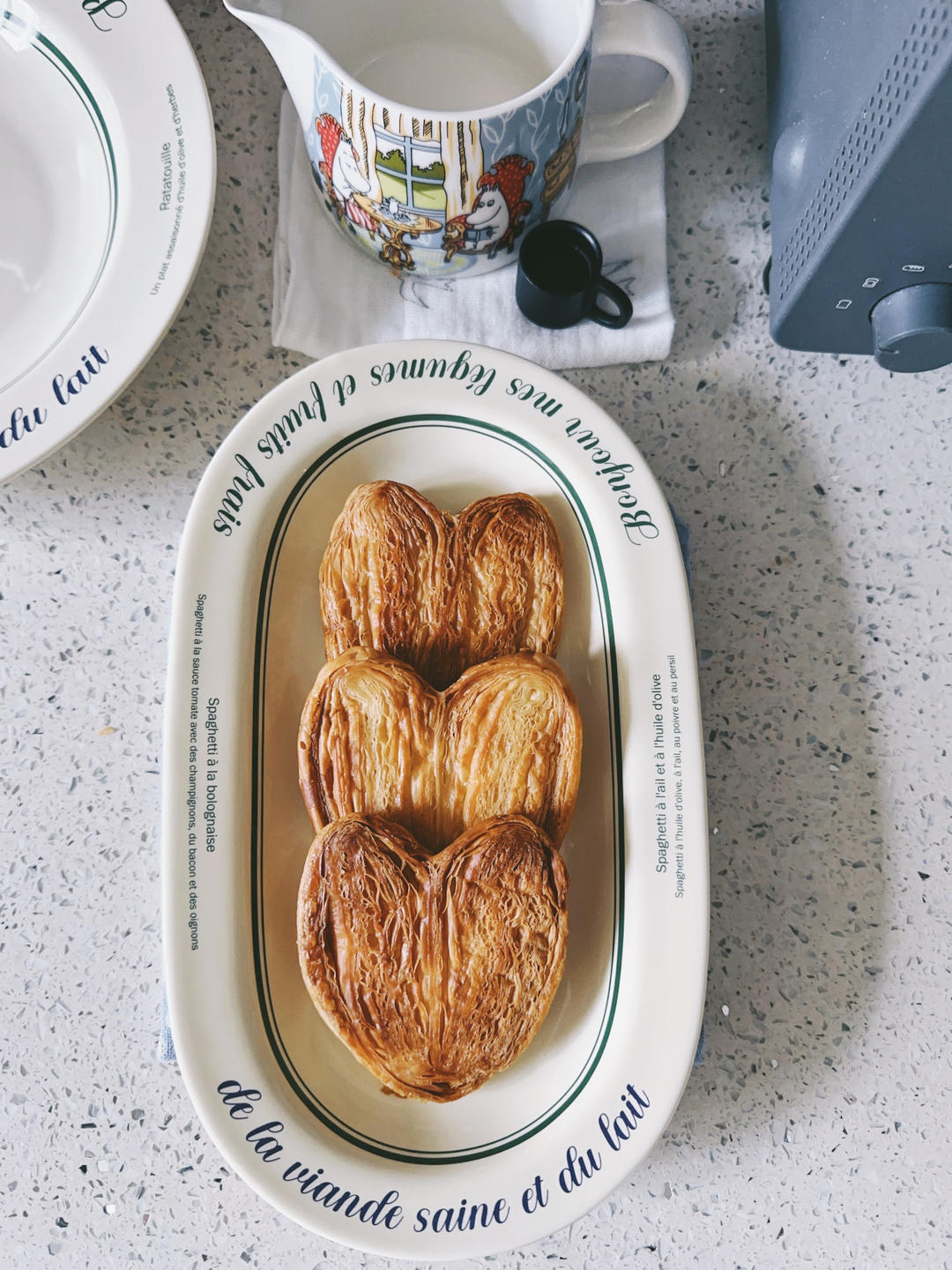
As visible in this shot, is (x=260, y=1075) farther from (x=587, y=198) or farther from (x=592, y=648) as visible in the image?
(x=587, y=198)

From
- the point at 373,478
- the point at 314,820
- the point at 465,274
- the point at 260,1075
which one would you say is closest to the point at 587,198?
the point at 465,274

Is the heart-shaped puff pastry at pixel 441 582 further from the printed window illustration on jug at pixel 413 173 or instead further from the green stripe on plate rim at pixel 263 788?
the printed window illustration on jug at pixel 413 173

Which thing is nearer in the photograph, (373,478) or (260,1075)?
(260,1075)

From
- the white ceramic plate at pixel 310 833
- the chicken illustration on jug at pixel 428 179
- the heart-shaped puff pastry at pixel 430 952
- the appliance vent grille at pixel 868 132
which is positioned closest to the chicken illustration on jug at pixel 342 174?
the chicken illustration on jug at pixel 428 179

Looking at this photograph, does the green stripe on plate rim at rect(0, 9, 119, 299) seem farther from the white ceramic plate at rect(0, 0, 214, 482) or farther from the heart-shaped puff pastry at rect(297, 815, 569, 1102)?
the heart-shaped puff pastry at rect(297, 815, 569, 1102)

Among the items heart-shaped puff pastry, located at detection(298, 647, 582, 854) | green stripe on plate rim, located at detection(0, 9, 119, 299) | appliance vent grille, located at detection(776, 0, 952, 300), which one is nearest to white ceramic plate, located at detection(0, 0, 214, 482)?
green stripe on plate rim, located at detection(0, 9, 119, 299)

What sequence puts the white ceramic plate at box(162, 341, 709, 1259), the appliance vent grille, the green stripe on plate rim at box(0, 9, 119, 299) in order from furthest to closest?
the green stripe on plate rim at box(0, 9, 119, 299) < the white ceramic plate at box(162, 341, 709, 1259) < the appliance vent grille
